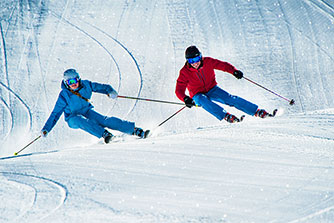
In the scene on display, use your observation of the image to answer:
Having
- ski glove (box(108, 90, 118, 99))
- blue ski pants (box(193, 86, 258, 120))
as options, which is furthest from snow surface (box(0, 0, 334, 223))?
ski glove (box(108, 90, 118, 99))

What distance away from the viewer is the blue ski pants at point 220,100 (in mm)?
5427

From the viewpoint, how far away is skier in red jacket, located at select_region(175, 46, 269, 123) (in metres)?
5.43

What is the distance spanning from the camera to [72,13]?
33.9 ft

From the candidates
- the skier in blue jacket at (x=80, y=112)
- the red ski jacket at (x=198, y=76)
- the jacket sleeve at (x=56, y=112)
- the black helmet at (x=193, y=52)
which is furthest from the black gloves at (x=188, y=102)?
the jacket sleeve at (x=56, y=112)

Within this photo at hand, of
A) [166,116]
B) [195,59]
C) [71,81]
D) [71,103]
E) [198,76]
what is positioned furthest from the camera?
[166,116]

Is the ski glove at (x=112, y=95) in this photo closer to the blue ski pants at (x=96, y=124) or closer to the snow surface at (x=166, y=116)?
the blue ski pants at (x=96, y=124)

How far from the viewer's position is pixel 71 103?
5328mm

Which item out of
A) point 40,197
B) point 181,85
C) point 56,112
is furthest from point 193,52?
point 40,197

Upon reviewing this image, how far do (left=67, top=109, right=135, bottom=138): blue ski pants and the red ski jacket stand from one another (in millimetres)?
951

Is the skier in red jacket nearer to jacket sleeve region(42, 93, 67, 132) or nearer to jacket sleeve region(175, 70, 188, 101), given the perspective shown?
jacket sleeve region(175, 70, 188, 101)

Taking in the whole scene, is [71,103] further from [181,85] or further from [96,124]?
[181,85]

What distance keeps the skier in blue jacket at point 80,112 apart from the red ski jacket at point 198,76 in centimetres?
94

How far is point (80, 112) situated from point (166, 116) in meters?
2.04

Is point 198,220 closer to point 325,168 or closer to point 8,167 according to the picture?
point 325,168
